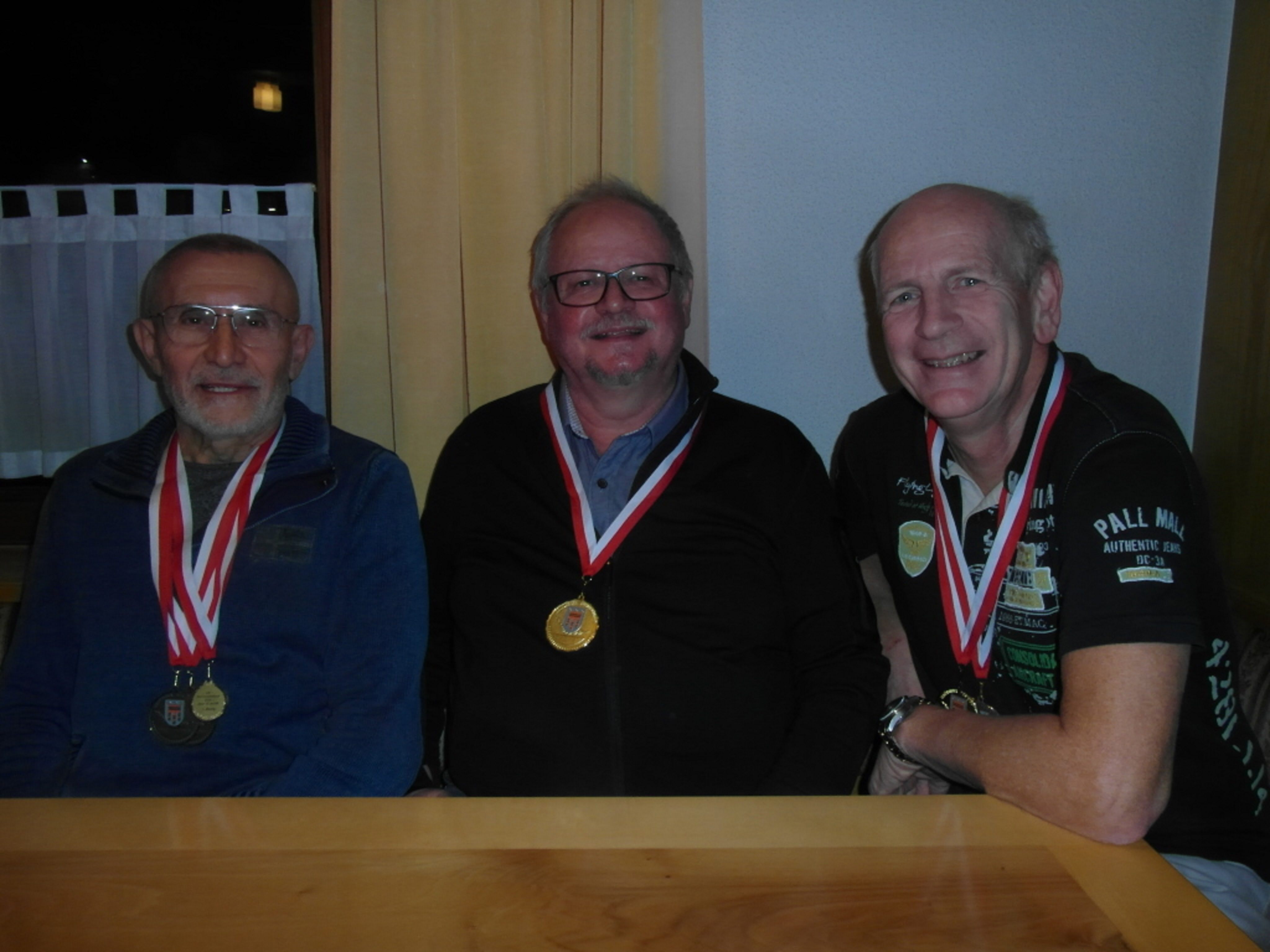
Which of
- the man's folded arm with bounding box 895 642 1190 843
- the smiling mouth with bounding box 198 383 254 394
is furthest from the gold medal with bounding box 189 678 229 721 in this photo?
the man's folded arm with bounding box 895 642 1190 843

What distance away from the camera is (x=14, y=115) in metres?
2.73

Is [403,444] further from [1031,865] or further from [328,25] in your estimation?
[1031,865]

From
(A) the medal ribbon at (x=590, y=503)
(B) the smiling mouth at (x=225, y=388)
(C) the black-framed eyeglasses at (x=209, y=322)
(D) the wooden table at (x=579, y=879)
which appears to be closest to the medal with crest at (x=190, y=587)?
(B) the smiling mouth at (x=225, y=388)

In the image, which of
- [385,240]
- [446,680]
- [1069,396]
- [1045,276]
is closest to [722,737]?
[446,680]

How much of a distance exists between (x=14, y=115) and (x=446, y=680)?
235 centimetres

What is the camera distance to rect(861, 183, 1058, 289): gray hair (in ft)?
5.54

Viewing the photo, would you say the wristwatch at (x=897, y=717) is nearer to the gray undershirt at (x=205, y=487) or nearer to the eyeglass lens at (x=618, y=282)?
the eyeglass lens at (x=618, y=282)

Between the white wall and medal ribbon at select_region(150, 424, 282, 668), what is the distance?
4.68ft

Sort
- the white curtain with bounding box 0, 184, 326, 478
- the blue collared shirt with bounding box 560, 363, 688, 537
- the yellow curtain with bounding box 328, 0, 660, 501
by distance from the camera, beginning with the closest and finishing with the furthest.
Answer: the blue collared shirt with bounding box 560, 363, 688, 537, the yellow curtain with bounding box 328, 0, 660, 501, the white curtain with bounding box 0, 184, 326, 478

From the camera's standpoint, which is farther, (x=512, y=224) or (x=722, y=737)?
(x=512, y=224)

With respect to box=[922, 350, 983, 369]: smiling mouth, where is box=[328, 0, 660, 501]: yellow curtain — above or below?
above

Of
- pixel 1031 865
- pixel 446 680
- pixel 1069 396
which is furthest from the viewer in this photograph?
pixel 446 680

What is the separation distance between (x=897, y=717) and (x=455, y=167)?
1.87m

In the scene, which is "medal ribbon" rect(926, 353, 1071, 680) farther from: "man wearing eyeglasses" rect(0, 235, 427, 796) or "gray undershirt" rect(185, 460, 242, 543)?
"gray undershirt" rect(185, 460, 242, 543)
